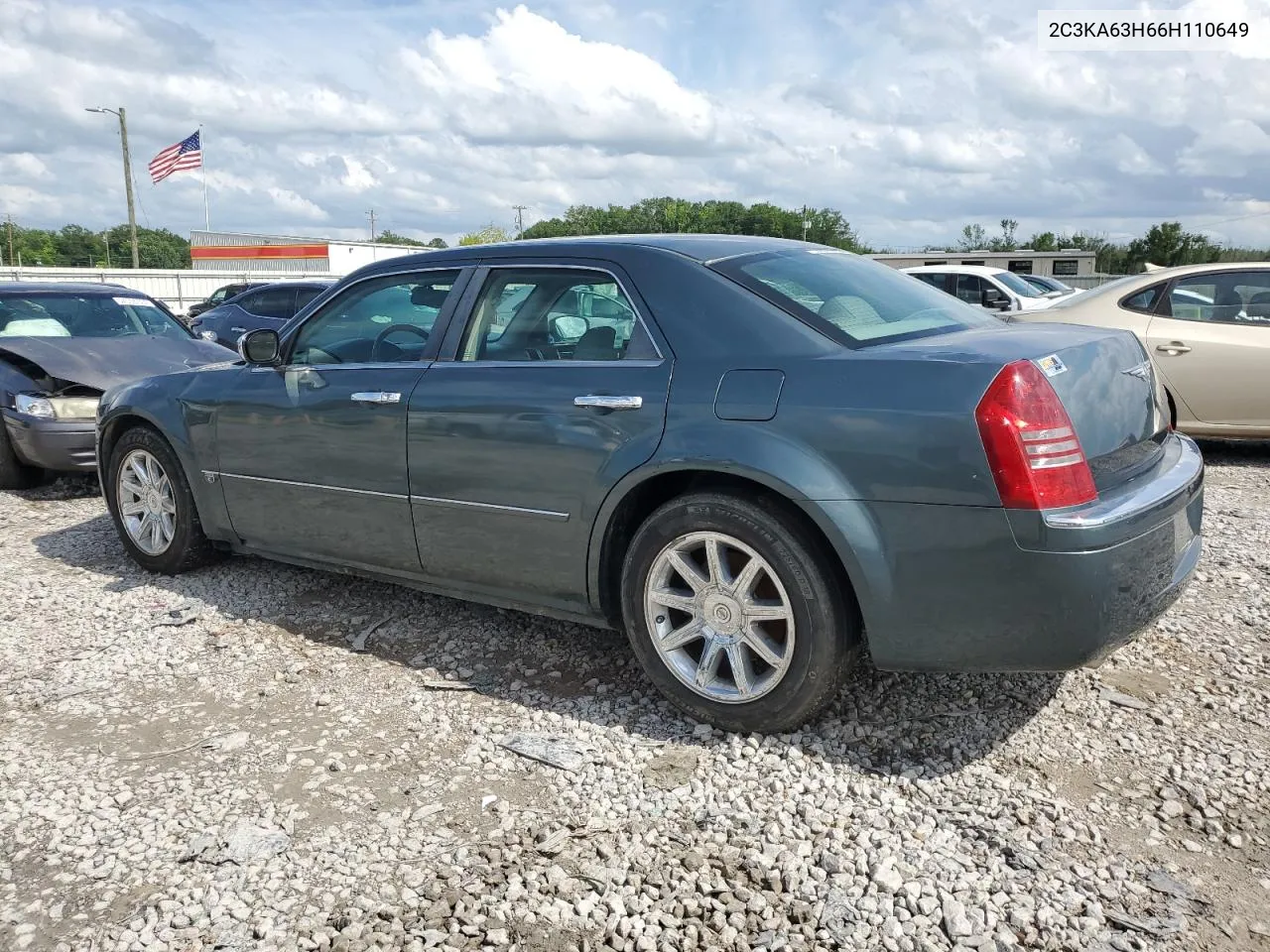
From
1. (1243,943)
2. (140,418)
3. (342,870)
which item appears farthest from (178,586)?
(1243,943)

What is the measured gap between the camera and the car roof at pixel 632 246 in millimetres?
3570

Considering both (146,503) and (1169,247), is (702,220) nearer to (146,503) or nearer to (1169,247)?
(1169,247)

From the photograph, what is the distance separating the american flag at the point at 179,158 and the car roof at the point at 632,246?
117ft

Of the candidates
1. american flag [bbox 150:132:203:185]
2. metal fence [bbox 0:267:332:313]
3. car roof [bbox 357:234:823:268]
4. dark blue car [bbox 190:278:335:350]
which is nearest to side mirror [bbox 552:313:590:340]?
car roof [bbox 357:234:823:268]

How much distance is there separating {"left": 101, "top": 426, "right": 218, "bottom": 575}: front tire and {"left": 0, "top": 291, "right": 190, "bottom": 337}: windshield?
10.8 feet

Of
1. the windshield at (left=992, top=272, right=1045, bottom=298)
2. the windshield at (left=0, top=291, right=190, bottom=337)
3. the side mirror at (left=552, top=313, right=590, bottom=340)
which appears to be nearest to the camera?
the side mirror at (left=552, top=313, right=590, bottom=340)

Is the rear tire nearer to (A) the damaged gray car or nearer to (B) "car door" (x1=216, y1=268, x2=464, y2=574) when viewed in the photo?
(A) the damaged gray car

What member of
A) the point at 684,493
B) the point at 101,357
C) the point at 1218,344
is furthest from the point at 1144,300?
the point at 101,357

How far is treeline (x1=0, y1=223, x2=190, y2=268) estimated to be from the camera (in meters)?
86.9

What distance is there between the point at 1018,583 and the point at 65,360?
708 cm

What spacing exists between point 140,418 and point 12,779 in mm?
2436

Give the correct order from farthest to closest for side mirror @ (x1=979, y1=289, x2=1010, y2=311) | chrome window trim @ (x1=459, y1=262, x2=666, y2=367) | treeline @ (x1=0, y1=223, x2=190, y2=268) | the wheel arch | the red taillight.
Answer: treeline @ (x1=0, y1=223, x2=190, y2=268)
side mirror @ (x1=979, y1=289, x2=1010, y2=311)
chrome window trim @ (x1=459, y1=262, x2=666, y2=367)
the wheel arch
the red taillight

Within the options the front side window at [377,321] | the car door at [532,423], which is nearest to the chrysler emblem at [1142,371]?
the car door at [532,423]

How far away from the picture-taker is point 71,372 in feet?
23.6
